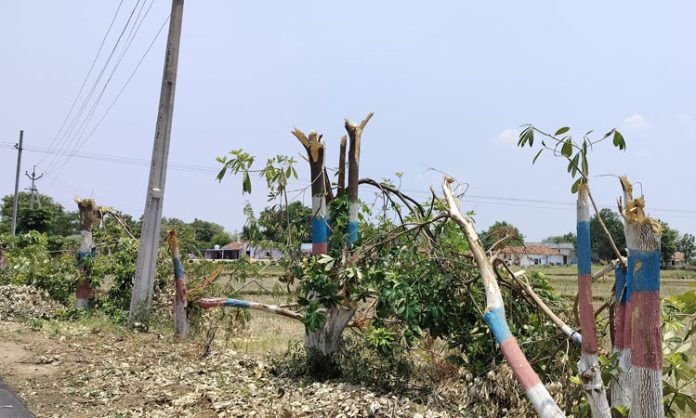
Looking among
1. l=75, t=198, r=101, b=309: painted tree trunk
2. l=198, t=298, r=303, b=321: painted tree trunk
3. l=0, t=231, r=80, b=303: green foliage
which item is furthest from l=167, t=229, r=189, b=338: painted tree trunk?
l=0, t=231, r=80, b=303: green foliage

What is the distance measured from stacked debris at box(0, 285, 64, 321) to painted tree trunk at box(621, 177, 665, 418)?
10996 mm

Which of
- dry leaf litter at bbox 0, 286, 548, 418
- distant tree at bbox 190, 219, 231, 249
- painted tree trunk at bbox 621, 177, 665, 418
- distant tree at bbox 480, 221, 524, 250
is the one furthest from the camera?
distant tree at bbox 190, 219, 231, 249

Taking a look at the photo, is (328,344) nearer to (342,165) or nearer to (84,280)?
(342,165)

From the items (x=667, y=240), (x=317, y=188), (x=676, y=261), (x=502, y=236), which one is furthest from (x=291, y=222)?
(x=676, y=261)

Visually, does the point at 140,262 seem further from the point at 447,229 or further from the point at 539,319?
the point at 539,319

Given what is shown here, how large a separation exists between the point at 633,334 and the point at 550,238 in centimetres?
11181

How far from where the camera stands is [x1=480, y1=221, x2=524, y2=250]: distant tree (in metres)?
5.65

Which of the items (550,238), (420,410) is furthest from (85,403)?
(550,238)

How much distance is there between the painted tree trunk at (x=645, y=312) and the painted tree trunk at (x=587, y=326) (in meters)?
0.18

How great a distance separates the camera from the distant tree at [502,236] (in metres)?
5.65

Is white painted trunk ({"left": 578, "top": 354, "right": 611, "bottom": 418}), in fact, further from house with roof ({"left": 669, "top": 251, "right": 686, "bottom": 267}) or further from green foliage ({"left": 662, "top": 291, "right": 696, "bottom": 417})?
house with roof ({"left": 669, "top": 251, "right": 686, "bottom": 267})

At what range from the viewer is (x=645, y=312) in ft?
10.0

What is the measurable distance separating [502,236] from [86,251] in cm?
913

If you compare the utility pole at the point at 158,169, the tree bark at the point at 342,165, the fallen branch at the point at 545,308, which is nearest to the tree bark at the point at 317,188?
the tree bark at the point at 342,165
